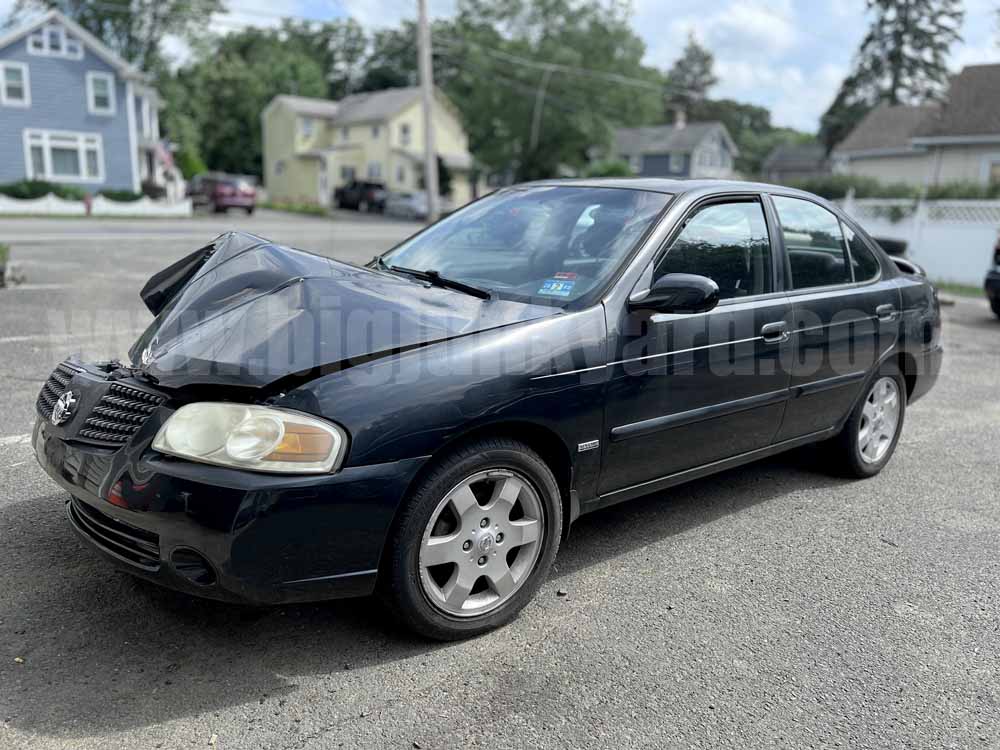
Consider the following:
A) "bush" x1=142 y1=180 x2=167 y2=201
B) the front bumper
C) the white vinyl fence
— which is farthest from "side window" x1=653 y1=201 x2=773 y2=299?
"bush" x1=142 y1=180 x2=167 y2=201

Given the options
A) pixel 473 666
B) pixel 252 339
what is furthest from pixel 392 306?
pixel 473 666

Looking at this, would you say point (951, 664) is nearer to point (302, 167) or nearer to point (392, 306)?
point (392, 306)

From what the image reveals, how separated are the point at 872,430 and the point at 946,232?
1562cm

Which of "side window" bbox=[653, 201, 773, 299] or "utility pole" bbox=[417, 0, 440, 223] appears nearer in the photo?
"side window" bbox=[653, 201, 773, 299]

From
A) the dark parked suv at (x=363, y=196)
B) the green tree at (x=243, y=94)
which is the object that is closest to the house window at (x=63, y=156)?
the dark parked suv at (x=363, y=196)

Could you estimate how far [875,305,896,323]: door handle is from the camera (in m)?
4.71

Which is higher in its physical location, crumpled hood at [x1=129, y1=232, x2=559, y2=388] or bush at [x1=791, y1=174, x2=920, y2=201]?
bush at [x1=791, y1=174, x2=920, y2=201]

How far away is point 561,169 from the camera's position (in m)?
49.9

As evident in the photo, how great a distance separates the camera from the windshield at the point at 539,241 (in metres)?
3.57

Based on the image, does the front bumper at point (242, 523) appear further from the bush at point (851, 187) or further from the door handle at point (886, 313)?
the bush at point (851, 187)

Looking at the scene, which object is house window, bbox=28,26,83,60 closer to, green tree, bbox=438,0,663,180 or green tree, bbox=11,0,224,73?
green tree, bbox=11,0,224,73

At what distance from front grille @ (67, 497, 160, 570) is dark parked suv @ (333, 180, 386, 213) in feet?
133

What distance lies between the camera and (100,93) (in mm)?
34094

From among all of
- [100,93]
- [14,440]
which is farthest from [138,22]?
[14,440]
